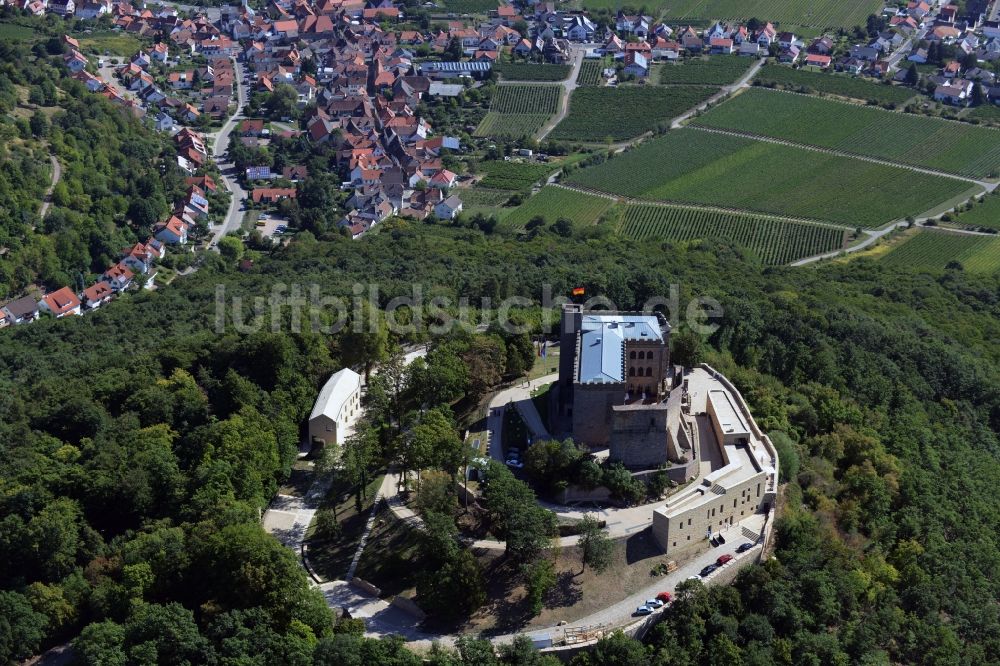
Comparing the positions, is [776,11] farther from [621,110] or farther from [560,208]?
[560,208]

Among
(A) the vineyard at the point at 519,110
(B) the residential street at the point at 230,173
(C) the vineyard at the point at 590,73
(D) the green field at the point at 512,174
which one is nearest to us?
(B) the residential street at the point at 230,173

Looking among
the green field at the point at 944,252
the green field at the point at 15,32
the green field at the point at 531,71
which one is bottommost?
the green field at the point at 944,252

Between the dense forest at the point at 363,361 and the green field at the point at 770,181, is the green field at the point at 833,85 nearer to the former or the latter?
the green field at the point at 770,181

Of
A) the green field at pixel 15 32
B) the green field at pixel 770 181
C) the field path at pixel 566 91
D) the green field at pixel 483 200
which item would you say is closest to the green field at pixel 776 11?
the field path at pixel 566 91

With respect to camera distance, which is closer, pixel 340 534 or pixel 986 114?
pixel 340 534

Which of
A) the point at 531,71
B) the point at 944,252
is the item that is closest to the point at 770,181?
the point at 944,252

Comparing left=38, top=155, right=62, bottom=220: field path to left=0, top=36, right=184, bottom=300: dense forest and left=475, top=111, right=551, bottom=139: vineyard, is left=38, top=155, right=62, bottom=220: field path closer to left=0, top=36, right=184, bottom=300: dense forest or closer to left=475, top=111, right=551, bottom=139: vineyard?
left=0, top=36, right=184, bottom=300: dense forest
